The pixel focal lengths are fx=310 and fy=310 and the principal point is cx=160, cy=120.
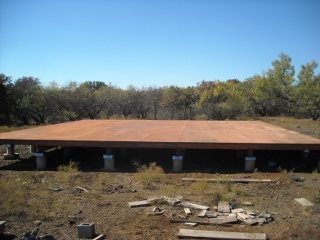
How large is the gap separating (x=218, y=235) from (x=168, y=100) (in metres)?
21.0

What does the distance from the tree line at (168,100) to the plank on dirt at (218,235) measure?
1711 cm

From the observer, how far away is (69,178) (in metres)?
6.83

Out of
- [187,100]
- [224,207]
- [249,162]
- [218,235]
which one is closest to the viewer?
[218,235]

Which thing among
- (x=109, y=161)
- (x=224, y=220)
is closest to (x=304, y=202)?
(x=224, y=220)

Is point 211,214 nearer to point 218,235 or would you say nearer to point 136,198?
point 218,235

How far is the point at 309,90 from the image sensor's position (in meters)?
21.4

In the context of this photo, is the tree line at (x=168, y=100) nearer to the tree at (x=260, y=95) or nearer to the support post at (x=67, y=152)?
the tree at (x=260, y=95)

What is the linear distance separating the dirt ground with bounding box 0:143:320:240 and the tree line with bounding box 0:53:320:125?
12.9 meters

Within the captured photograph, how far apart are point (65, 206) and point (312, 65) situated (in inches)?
905

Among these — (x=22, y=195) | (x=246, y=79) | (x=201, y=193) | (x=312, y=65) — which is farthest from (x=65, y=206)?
(x=246, y=79)

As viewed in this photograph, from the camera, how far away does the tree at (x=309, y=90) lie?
2095 centimetres

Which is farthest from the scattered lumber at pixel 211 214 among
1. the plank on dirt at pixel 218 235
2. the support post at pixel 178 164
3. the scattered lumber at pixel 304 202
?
the support post at pixel 178 164

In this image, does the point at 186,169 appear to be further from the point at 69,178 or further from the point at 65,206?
the point at 65,206

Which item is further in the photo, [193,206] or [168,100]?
[168,100]
